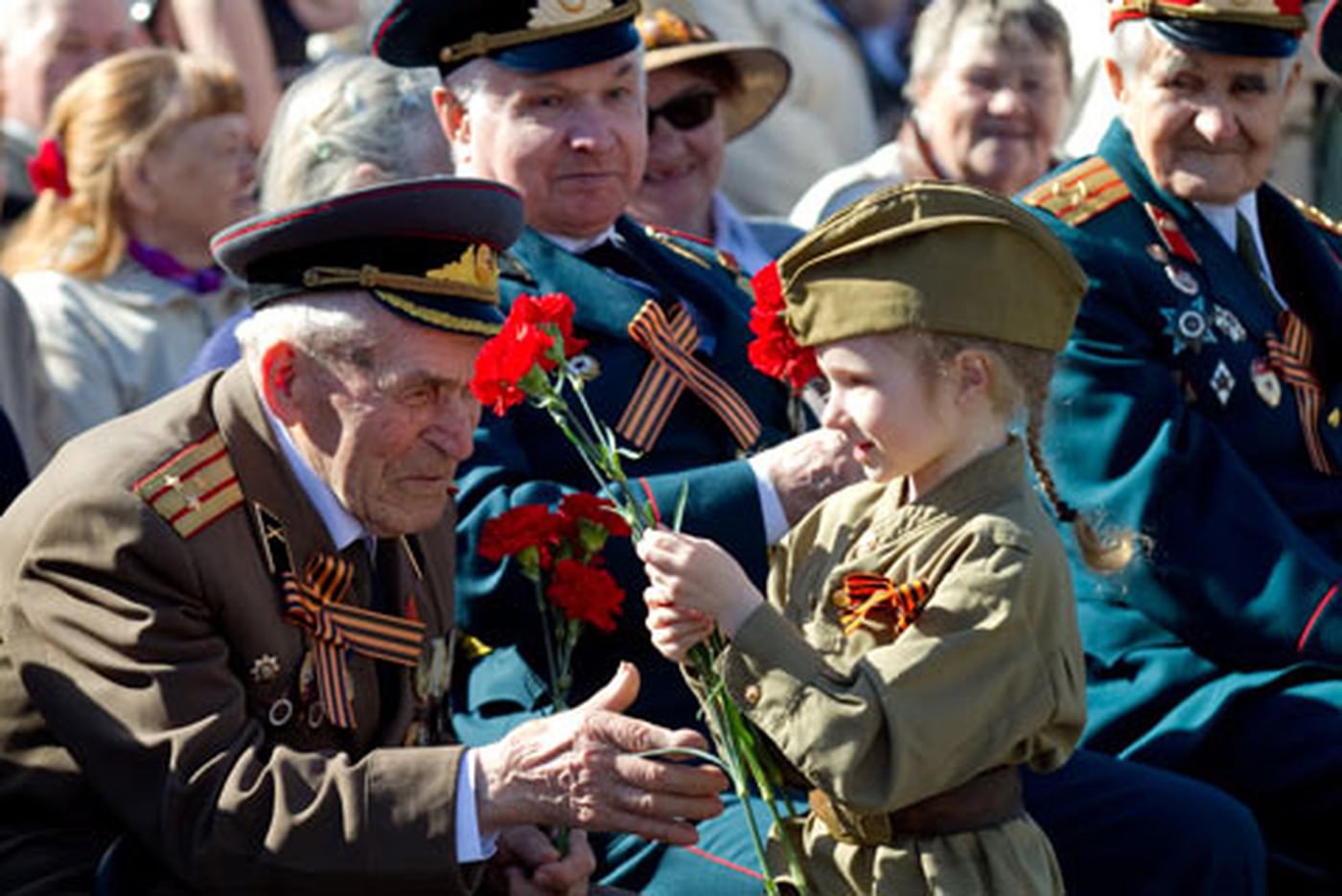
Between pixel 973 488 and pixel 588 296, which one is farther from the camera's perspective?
pixel 588 296

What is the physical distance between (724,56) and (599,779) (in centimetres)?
292

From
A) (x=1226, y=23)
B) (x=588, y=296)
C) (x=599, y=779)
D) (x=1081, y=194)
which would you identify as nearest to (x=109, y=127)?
(x=588, y=296)

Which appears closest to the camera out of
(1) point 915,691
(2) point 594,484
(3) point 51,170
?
(1) point 915,691

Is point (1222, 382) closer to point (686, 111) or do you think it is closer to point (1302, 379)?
point (1302, 379)

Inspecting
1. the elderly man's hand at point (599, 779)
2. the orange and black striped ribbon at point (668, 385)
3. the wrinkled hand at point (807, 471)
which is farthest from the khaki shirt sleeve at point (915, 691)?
the orange and black striped ribbon at point (668, 385)

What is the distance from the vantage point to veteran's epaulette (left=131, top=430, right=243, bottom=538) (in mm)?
3865

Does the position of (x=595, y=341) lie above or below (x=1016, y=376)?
below

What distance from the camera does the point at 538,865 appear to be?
13.5 feet

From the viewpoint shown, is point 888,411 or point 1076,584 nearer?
point 888,411

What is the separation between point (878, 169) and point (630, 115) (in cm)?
237

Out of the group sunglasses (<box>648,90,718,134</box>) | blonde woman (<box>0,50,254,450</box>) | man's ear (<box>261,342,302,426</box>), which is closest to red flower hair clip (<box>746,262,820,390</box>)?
man's ear (<box>261,342,302,426</box>)

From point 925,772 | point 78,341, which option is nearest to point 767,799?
point 925,772

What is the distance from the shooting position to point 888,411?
12.1 ft

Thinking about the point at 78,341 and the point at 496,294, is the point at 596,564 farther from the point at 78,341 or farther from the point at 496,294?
the point at 78,341
